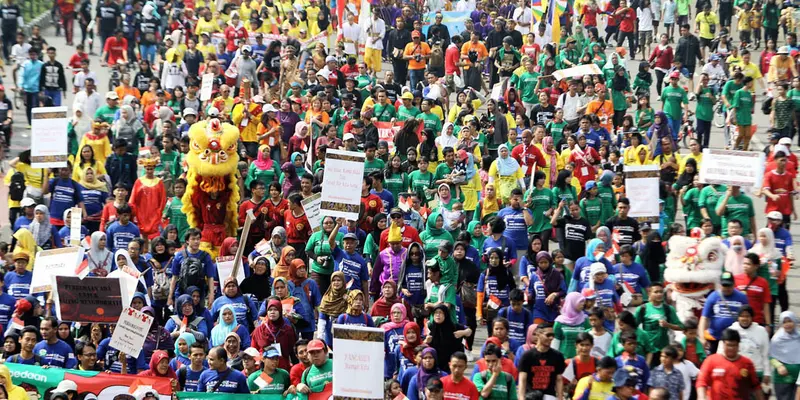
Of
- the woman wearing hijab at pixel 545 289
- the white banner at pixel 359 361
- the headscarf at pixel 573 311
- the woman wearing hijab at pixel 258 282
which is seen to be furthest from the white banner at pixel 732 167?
the white banner at pixel 359 361

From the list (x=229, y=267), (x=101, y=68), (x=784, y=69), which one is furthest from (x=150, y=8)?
(x=229, y=267)

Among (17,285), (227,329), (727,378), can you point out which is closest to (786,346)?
(727,378)

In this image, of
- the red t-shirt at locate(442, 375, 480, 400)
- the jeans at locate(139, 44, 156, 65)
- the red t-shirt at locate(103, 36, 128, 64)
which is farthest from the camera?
the jeans at locate(139, 44, 156, 65)

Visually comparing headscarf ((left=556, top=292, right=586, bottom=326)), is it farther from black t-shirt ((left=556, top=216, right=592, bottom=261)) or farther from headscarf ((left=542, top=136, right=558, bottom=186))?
headscarf ((left=542, top=136, right=558, bottom=186))

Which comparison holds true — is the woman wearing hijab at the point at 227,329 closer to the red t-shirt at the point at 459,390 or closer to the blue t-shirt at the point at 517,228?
the red t-shirt at the point at 459,390

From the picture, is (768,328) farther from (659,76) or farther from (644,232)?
(659,76)

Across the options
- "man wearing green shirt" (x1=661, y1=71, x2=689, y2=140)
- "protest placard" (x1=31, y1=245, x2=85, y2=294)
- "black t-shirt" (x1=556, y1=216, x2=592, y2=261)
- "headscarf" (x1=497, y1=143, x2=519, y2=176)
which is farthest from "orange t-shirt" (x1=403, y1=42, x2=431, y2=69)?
"protest placard" (x1=31, y1=245, x2=85, y2=294)

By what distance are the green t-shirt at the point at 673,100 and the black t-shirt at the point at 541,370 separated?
35.0ft

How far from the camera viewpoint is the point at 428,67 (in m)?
29.7

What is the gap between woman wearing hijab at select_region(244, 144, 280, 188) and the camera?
2216cm

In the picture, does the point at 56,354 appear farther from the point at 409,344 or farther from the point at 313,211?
the point at 313,211

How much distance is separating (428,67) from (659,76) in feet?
13.1

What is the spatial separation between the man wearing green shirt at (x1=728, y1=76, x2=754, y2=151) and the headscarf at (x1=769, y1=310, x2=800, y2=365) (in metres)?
9.38

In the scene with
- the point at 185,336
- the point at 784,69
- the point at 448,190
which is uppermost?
the point at 784,69
